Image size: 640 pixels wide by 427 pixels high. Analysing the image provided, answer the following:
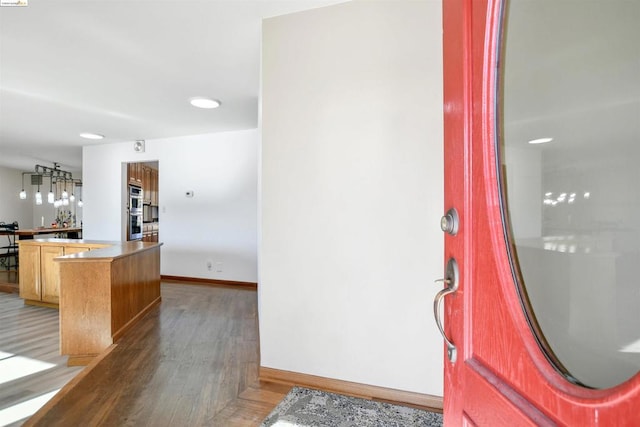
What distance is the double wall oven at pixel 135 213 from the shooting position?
584cm

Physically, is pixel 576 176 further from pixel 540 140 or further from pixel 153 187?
pixel 153 187

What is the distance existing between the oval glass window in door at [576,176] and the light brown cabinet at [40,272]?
5.04 m

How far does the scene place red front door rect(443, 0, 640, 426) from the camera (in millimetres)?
500

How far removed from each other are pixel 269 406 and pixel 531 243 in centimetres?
173

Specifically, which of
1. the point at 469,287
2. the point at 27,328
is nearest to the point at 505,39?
the point at 469,287

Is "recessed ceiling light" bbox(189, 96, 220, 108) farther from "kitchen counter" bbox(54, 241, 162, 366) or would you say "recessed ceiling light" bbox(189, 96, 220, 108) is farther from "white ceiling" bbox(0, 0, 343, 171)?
"kitchen counter" bbox(54, 241, 162, 366)

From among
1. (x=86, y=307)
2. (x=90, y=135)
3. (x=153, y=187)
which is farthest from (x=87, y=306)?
(x=153, y=187)

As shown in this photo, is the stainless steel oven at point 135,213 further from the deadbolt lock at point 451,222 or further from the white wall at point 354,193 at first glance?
the deadbolt lock at point 451,222

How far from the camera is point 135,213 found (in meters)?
6.00

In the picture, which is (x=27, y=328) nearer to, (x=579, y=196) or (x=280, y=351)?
(x=280, y=351)

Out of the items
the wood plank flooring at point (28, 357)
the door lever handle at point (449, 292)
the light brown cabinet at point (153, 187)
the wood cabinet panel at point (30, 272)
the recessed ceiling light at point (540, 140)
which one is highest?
the light brown cabinet at point (153, 187)

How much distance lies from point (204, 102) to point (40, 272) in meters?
3.35

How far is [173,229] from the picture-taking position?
5.28 meters

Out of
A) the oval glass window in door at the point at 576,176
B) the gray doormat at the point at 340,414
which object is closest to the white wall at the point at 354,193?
the gray doormat at the point at 340,414
